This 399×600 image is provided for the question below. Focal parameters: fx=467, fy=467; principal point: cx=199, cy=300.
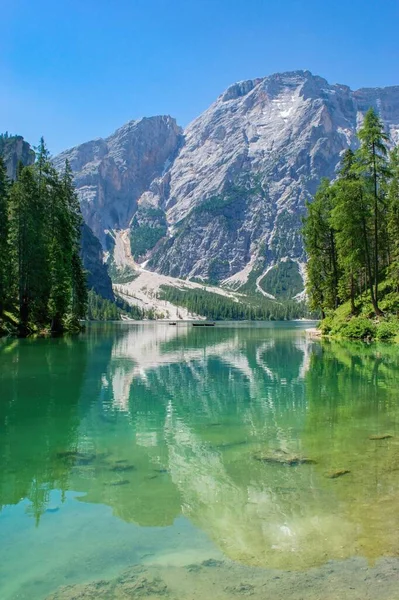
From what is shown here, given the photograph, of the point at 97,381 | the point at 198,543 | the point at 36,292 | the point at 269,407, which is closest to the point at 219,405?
the point at 269,407

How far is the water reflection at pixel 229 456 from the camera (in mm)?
7285

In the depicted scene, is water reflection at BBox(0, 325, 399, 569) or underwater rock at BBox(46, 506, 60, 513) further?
underwater rock at BBox(46, 506, 60, 513)

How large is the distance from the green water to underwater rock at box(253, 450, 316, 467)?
5 centimetres

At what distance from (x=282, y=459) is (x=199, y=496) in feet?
9.35

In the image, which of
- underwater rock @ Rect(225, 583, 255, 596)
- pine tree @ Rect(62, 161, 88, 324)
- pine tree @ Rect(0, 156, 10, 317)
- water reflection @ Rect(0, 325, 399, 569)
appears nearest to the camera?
underwater rock @ Rect(225, 583, 255, 596)

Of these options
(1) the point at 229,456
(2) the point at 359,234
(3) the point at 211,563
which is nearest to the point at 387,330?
(2) the point at 359,234

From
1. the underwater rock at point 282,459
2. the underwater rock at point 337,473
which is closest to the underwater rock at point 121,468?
the underwater rock at point 282,459

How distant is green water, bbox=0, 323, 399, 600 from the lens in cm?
593

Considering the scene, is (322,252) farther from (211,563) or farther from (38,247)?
(211,563)

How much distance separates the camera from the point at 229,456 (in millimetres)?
11164

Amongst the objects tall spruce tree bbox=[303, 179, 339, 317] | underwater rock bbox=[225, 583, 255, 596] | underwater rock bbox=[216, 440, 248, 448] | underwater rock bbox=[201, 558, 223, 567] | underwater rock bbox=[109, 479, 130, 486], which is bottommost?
underwater rock bbox=[216, 440, 248, 448]

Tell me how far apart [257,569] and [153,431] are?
8.01 metres

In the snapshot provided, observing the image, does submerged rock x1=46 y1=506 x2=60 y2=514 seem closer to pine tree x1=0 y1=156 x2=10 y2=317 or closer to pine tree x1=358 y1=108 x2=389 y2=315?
pine tree x1=358 y1=108 x2=389 y2=315

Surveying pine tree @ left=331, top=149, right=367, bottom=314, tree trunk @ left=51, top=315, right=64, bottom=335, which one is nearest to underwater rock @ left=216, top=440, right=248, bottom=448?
pine tree @ left=331, top=149, right=367, bottom=314
